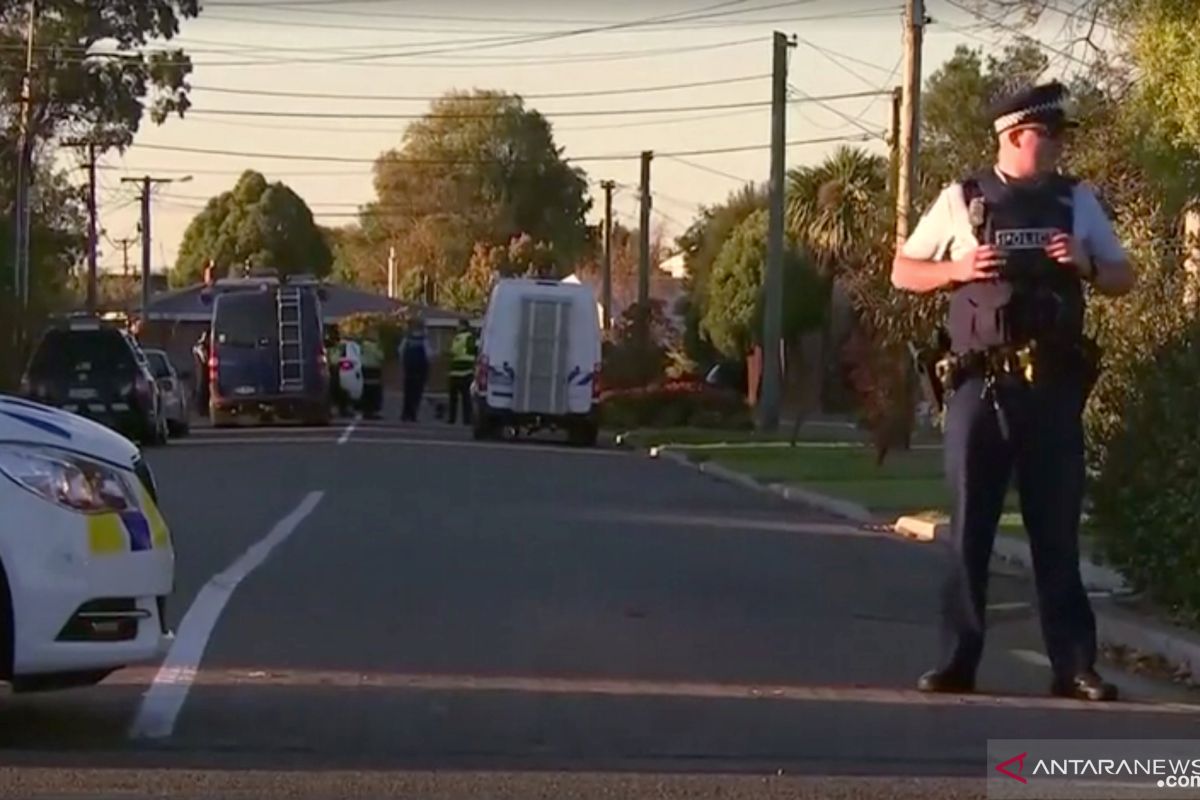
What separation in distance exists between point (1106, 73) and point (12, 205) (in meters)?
40.9

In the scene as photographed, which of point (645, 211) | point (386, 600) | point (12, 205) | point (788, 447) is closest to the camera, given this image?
point (386, 600)

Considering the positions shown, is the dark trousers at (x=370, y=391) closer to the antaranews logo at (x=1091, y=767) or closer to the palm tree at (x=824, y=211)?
the palm tree at (x=824, y=211)

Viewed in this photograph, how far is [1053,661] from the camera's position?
9352 millimetres

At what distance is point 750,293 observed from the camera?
5369 centimetres

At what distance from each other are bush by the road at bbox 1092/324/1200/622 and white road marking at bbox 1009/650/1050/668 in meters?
0.60

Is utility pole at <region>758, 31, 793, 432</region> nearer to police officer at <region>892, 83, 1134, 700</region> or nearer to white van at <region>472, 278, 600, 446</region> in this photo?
white van at <region>472, 278, 600, 446</region>

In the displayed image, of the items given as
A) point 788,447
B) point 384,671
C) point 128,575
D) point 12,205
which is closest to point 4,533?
point 128,575

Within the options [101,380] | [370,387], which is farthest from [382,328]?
[101,380]

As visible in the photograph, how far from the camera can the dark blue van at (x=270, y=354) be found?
41.5 meters

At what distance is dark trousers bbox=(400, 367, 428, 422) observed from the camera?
45875mm

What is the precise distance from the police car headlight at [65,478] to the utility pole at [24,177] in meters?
36.3

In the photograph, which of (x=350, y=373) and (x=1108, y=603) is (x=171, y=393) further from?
(x=1108, y=603)

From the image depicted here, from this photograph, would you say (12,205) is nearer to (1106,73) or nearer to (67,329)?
(67,329)

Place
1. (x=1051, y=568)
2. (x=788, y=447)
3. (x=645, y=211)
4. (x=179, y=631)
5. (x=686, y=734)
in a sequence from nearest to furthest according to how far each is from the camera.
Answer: (x=686, y=734) < (x=1051, y=568) < (x=179, y=631) < (x=788, y=447) < (x=645, y=211)
